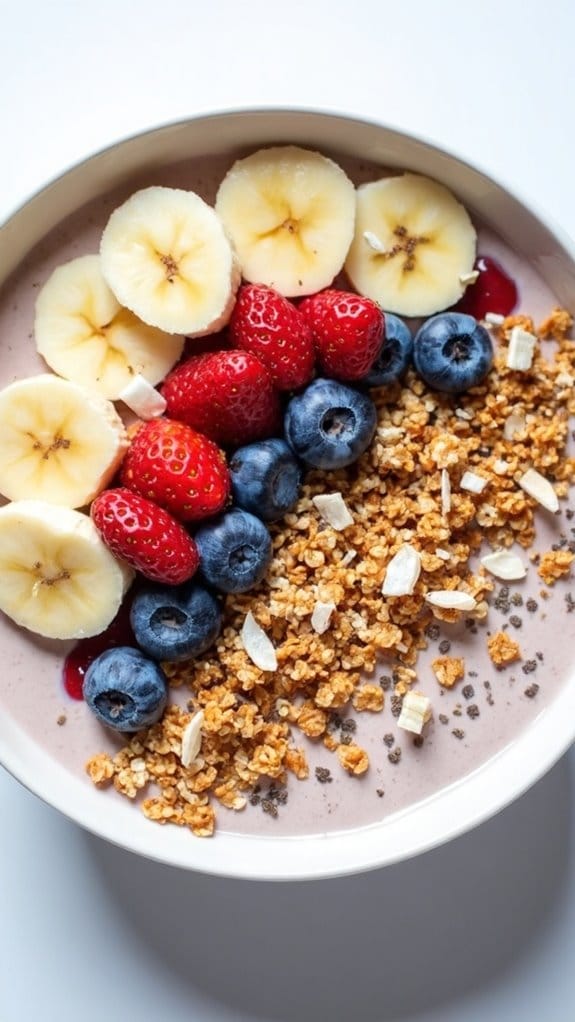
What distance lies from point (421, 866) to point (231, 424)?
80 cm

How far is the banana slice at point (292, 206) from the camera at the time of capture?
1.37 m

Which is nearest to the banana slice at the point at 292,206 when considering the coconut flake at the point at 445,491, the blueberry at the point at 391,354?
the blueberry at the point at 391,354

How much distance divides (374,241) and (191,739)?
757 millimetres

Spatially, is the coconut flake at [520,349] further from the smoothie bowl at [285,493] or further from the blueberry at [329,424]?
the blueberry at [329,424]

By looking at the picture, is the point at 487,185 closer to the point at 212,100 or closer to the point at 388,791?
the point at 212,100

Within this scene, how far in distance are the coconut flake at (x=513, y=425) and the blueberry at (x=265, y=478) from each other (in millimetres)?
323

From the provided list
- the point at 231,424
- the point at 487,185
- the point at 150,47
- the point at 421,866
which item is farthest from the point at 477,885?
the point at 150,47

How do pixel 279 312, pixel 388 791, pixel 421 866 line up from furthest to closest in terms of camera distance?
1. pixel 421 866
2. pixel 388 791
3. pixel 279 312

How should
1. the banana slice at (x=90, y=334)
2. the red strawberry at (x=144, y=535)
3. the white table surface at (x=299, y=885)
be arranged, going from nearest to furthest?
the red strawberry at (x=144, y=535) < the banana slice at (x=90, y=334) < the white table surface at (x=299, y=885)

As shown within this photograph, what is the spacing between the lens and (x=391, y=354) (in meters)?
1.37

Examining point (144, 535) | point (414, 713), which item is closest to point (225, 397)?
point (144, 535)

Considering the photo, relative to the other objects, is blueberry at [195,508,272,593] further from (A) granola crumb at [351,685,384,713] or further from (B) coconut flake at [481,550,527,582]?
(B) coconut flake at [481,550,527,582]

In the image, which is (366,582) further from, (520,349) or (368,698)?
(520,349)

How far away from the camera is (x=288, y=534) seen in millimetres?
1399
